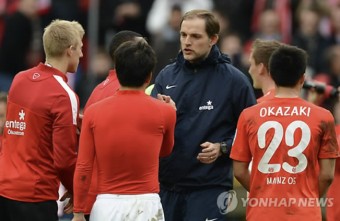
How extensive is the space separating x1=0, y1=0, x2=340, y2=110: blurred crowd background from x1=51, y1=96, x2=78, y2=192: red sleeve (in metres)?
6.79

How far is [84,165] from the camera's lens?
8.44 m

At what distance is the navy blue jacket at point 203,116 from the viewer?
9422mm

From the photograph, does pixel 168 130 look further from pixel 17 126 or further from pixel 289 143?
pixel 17 126

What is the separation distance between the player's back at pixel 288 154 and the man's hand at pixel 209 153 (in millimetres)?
625

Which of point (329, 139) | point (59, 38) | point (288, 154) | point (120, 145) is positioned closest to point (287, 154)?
point (288, 154)

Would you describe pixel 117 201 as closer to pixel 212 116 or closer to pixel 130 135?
pixel 130 135

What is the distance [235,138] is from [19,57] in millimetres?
8445

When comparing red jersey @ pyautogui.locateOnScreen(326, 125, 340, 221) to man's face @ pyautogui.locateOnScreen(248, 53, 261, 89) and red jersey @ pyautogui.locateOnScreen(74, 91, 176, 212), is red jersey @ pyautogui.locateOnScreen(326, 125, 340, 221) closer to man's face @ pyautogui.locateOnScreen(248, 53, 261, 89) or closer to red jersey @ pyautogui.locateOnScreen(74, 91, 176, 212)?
man's face @ pyautogui.locateOnScreen(248, 53, 261, 89)

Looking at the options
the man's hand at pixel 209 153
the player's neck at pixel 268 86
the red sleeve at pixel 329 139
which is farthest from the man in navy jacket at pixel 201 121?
the red sleeve at pixel 329 139

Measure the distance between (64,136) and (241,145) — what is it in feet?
4.57

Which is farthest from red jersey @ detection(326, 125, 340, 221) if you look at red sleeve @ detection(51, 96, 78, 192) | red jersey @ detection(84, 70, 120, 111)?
red sleeve @ detection(51, 96, 78, 192)

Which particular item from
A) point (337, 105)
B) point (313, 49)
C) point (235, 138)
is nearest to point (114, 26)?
point (313, 49)

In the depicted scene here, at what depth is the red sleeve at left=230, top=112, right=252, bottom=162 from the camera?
8.62 m

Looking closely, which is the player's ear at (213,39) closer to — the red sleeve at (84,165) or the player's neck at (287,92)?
the player's neck at (287,92)
